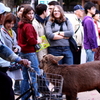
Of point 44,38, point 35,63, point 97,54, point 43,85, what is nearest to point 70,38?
point 44,38

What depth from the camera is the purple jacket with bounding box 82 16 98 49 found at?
8.18m

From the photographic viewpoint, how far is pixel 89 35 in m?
8.19

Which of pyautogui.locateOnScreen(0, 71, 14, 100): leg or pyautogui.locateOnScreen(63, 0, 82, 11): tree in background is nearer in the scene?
pyautogui.locateOnScreen(0, 71, 14, 100): leg

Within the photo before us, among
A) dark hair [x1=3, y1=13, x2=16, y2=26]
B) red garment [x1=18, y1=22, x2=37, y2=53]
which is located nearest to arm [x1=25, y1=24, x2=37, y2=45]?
red garment [x1=18, y1=22, x2=37, y2=53]

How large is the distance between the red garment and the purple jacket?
218 centimetres

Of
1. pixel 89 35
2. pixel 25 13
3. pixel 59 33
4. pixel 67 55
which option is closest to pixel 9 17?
pixel 25 13

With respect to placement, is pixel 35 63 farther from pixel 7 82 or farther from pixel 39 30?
pixel 7 82

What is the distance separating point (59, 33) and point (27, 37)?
2.70 feet

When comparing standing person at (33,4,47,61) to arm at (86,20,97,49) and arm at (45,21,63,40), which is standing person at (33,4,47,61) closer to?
arm at (45,21,63,40)

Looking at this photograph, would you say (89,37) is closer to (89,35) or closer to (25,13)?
(89,35)

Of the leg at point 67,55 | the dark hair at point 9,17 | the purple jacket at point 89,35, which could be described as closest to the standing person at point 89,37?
the purple jacket at point 89,35

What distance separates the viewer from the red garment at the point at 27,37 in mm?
6363

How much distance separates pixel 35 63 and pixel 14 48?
0.65 meters

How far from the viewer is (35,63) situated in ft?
21.5
